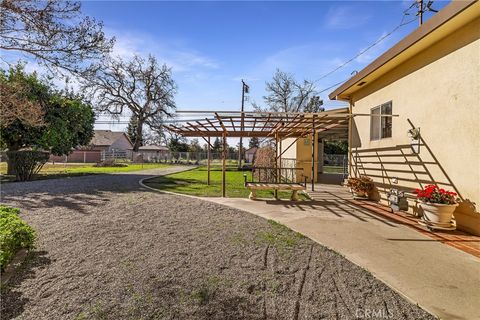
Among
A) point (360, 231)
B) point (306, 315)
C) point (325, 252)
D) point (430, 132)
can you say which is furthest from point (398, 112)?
point (306, 315)

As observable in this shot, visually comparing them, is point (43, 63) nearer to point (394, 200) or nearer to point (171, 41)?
point (171, 41)

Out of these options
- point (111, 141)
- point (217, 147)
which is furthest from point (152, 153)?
point (217, 147)

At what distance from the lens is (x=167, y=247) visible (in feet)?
13.3

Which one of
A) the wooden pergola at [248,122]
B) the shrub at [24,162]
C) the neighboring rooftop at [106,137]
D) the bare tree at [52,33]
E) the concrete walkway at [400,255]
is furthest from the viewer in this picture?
the neighboring rooftop at [106,137]

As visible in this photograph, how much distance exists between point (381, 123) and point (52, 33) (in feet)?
28.0

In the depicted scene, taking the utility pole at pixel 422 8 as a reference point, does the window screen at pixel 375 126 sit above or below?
below

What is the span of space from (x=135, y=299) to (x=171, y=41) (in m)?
9.16

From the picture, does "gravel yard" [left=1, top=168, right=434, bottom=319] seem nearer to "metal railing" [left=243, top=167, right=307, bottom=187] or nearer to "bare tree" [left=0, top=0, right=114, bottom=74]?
"bare tree" [left=0, top=0, right=114, bottom=74]

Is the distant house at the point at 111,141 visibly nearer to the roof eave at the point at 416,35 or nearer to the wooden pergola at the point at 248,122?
the wooden pergola at the point at 248,122

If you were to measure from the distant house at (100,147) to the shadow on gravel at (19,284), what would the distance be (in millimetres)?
37224

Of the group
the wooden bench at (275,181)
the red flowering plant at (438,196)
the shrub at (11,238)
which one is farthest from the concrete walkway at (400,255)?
the shrub at (11,238)

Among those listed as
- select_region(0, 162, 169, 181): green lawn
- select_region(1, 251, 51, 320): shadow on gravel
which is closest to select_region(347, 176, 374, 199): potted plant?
select_region(1, 251, 51, 320): shadow on gravel

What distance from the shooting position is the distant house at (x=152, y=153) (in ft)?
139

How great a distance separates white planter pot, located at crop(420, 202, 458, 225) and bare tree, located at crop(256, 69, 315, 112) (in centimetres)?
3196
